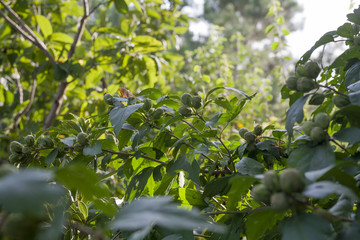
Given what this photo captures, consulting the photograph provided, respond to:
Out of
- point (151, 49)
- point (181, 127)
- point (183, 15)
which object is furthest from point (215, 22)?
point (181, 127)

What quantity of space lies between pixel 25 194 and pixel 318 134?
1.66 feet

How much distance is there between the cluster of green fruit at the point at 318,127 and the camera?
0.63 meters

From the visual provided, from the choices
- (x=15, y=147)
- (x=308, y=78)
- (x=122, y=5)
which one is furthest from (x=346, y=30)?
(x=122, y=5)

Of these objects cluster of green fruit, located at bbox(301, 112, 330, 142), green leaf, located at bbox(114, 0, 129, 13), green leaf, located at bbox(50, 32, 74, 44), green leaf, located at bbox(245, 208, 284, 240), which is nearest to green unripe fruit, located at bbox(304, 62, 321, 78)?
cluster of green fruit, located at bbox(301, 112, 330, 142)

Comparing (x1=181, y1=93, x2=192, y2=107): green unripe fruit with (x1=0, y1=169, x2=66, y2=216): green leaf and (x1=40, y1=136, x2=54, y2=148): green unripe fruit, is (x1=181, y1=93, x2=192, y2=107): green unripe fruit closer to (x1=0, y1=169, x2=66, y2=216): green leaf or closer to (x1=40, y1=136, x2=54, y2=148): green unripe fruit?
(x1=40, y1=136, x2=54, y2=148): green unripe fruit

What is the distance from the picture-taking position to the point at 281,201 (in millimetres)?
484

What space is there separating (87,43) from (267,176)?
7.33 ft

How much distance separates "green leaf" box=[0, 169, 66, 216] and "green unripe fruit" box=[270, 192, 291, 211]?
11.7 inches

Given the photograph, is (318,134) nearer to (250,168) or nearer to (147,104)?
(250,168)

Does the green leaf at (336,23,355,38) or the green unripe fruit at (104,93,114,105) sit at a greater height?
the green leaf at (336,23,355,38)

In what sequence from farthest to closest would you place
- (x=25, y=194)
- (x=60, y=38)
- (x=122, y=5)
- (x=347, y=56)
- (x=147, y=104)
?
(x=60, y=38) → (x=122, y=5) → (x=147, y=104) → (x=347, y=56) → (x=25, y=194)

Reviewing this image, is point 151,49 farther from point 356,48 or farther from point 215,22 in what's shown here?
point 215,22

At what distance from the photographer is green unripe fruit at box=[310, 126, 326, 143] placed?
63 centimetres

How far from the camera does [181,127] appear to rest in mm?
1026
